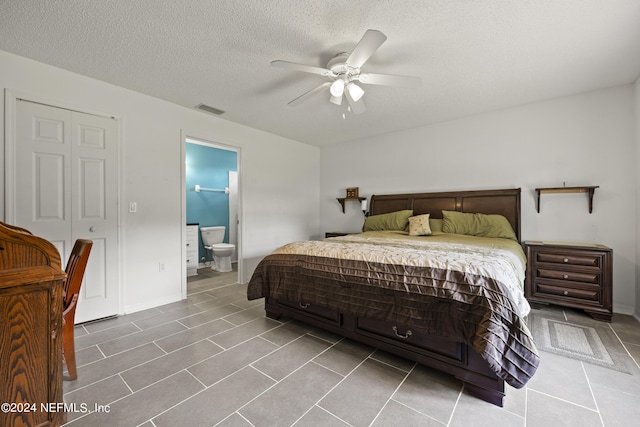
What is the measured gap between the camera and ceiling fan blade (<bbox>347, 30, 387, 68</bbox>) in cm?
165

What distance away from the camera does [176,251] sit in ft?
11.0

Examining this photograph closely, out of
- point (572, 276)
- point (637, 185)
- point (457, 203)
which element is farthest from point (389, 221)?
point (637, 185)

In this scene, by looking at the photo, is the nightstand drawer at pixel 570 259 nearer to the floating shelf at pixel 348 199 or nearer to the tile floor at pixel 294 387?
the tile floor at pixel 294 387

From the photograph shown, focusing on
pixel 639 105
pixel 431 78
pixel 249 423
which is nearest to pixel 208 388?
pixel 249 423

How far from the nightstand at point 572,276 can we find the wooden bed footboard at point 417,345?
6.31 ft

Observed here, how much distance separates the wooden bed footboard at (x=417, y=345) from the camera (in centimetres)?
154

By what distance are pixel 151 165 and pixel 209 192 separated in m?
2.45

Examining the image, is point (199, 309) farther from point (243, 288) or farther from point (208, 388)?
point (208, 388)

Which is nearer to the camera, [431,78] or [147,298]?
[431,78]

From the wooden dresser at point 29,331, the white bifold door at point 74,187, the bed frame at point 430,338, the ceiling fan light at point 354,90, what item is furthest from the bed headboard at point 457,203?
the wooden dresser at point 29,331

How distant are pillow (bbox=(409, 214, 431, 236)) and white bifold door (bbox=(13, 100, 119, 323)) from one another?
11.6 ft

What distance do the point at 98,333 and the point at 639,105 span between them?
573 cm

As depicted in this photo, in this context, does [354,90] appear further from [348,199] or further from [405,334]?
[348,199]

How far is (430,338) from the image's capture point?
1751 mm
